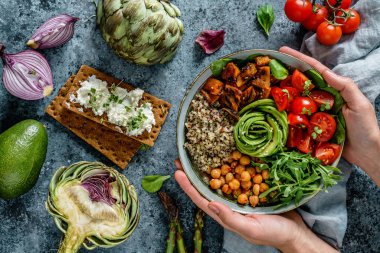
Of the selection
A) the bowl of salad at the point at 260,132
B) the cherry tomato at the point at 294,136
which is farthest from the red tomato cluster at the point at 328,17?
the cherry tomato at the point at 294,136

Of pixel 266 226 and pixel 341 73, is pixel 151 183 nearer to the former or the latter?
pixel 266 226

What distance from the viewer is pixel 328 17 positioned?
96.4 inches

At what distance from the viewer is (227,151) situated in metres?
2.40

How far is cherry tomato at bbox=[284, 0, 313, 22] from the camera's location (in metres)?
2.37

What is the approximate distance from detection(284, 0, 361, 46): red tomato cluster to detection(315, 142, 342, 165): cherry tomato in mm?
505

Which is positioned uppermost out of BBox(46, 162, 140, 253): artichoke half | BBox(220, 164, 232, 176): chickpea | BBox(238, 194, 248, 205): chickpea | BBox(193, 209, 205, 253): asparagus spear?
BBox(220, 164, 232, 176): chickpea

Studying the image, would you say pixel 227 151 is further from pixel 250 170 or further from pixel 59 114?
pixel 59 114

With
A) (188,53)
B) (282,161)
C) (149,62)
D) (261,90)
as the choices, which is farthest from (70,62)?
(282,161)

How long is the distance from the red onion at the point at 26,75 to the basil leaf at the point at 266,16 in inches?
43.5

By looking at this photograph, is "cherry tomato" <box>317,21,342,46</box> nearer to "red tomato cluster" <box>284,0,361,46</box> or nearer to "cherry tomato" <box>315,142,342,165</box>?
"red tomato cluster" <box>284,0,361,46</box>

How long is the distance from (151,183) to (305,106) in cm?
84

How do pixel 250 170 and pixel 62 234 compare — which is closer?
pixel 250 170

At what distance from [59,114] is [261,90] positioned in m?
1.01

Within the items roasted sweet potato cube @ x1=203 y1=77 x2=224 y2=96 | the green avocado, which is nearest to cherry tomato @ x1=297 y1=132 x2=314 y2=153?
roasted sweet potato cube @ x1=203 y1=77 x2=224 y2=96
